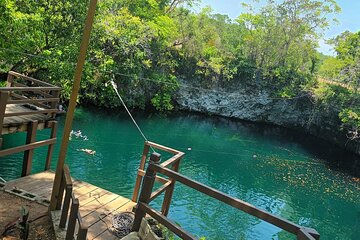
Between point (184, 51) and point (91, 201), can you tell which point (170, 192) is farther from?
point (184, 51)

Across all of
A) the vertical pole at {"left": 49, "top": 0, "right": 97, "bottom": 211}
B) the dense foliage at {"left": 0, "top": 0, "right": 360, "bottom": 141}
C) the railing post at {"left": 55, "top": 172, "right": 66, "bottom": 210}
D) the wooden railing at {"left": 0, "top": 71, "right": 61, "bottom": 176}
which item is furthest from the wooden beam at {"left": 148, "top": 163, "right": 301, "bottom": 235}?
the dense foliage at {"left": 0, "top": 0, "right": 360, "bottom": 141}

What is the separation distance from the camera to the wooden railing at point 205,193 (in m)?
2.49

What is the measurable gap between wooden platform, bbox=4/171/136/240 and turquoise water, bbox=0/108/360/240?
4166 millimetres

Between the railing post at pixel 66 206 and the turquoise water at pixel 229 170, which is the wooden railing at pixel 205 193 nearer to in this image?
the railing post at pixel 66 206

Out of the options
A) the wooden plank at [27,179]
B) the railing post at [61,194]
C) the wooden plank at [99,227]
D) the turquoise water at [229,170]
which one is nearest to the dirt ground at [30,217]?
the railing post at [61,194]

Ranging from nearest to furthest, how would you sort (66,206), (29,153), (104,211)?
1. (66,206)
2. (104,211)
3. (29,153)

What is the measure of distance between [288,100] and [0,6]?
23962mm

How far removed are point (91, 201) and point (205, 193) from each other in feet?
9.22

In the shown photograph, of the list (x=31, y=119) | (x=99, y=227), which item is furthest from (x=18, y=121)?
(x=99, y=227)

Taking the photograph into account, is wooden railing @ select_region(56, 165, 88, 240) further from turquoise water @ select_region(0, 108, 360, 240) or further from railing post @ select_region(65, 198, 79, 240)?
turquoise water @ select_region(0, 108, 360, 240)

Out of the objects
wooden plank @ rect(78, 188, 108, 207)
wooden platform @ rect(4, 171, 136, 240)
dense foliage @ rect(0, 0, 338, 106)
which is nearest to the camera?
wooden platform @ rect(4, 171, 136, 240)

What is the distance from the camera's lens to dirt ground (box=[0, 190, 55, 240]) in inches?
155

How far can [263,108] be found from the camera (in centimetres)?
2988

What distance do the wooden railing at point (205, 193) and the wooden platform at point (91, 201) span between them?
99cm
